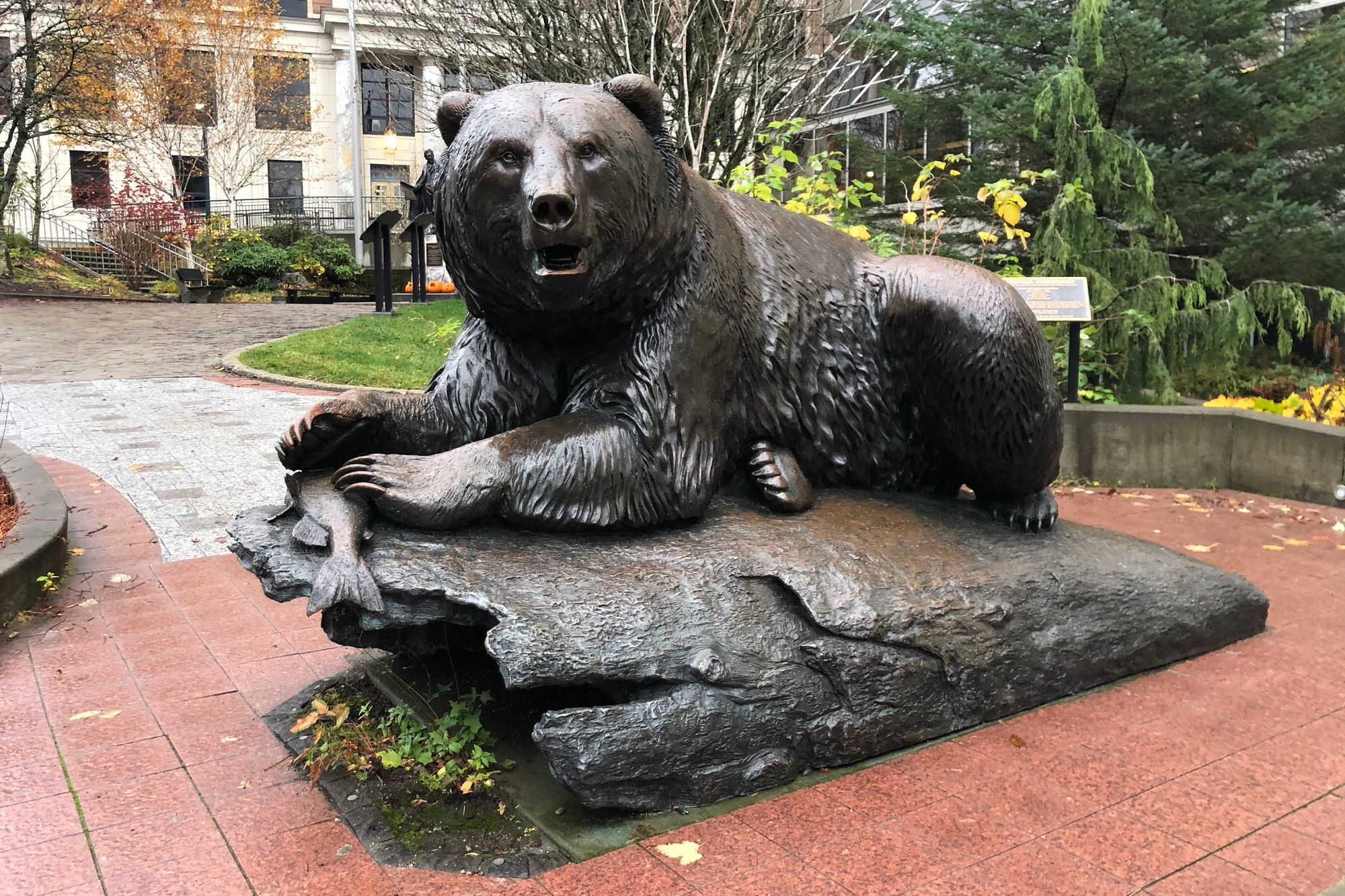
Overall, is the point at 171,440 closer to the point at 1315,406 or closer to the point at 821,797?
the point at 821,797

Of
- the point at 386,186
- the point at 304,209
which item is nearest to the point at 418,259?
the point at 304,209

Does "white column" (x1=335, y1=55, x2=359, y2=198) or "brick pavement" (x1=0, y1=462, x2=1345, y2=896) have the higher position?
"white column" (x1=335, y1=55, x2=359, y2=198)

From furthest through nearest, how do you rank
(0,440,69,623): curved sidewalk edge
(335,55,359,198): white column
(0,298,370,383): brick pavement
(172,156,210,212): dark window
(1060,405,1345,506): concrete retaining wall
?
(335,55,359,198): white column < (172,156,210,212): dark window < (0,298,370,383): brick pavement < (1060,405,1345,506): concrete retaining wall < (0,440,69,623): curved sidewalk edge

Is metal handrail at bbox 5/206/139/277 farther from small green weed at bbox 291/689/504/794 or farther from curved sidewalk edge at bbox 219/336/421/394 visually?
small green weed at bbox 291/689/504/794

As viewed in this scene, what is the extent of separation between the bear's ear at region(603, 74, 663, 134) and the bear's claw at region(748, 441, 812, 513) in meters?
1.02

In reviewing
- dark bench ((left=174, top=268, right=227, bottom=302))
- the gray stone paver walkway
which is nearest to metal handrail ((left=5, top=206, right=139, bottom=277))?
dark bench ((left=174, top=268, right=227, bottom=302))

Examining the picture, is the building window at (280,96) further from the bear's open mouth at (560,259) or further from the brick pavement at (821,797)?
the bear's open mouth at (560,259)

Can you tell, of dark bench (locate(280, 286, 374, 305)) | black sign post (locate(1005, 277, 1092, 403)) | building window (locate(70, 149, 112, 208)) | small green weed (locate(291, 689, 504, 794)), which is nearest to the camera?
small green weed (locate(291, 689, 504, 794))

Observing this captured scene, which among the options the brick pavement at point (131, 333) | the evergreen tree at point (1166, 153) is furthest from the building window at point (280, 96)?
the evergreen tree at point (1166, 153)

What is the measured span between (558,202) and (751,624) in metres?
1.16

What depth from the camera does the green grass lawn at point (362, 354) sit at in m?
11.3

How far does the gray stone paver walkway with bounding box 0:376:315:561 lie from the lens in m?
5.84

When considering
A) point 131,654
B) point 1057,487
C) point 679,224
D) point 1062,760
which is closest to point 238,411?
point 131,654

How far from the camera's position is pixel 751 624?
2.58 meters
